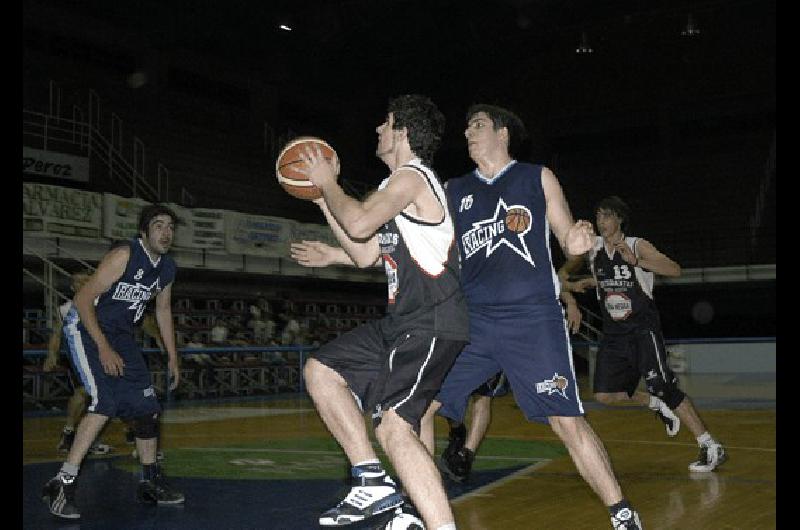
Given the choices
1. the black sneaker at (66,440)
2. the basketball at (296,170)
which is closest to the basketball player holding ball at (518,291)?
the basketball at (296,170)

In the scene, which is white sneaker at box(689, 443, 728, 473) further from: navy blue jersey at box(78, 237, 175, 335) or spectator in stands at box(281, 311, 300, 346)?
spectator in stands at box(281, 311, 300, 346)

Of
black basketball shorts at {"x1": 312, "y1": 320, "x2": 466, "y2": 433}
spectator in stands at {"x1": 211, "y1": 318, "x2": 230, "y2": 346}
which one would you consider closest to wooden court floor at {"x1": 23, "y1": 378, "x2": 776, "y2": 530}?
black basketball shorts at {"x1": 312, "y1": 320, "x2": 466, "y2": 433}

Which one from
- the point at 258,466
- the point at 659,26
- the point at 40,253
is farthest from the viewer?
the point at 659,26

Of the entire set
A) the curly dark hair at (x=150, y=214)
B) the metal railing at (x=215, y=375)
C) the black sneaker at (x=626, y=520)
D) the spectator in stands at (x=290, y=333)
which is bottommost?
the metal railing at (x=215, y=375)

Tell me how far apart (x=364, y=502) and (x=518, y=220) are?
172 centimetres

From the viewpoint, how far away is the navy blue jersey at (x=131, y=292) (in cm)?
597

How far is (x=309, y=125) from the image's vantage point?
3075 centimetres

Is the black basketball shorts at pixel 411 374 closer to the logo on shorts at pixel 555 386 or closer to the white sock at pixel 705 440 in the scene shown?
the logo on shorts at pixel 555 386

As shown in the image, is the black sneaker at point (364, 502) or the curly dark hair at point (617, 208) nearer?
the black sneaker at point (364, 502)

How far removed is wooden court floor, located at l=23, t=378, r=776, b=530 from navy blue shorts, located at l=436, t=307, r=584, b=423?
0.84m

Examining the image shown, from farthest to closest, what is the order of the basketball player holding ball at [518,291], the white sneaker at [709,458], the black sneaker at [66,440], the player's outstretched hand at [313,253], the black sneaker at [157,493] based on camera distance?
the black sneaker at [66,440], the white sneaker at [709,458], the black sneaker at [157,493], the player's outstretched hand at [313,253], the basketball player holding ball at [518,291]

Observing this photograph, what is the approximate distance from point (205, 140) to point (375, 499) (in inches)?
893
